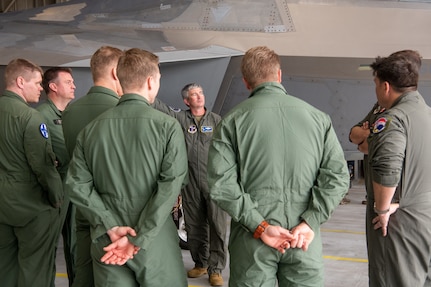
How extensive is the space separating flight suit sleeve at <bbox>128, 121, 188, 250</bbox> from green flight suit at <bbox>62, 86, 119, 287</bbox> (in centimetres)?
77

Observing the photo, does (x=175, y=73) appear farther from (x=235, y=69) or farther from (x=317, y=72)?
(x=317, y=72)

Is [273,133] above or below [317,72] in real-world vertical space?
above

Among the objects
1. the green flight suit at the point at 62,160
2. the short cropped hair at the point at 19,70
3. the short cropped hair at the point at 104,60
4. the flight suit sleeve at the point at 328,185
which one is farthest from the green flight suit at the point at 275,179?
the green flight suit at the point at 62,160

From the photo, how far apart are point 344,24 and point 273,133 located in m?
4.26

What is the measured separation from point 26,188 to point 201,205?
1.96 meters

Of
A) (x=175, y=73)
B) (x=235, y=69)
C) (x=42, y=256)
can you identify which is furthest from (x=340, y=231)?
(x=42, y=256)

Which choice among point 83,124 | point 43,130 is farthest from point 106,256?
point 43,130

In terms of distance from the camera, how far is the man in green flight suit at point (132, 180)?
266cm

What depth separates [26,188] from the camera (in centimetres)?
384

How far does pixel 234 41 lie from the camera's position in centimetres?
651

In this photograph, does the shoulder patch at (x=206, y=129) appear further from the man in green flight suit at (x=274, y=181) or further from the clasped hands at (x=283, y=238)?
the clasped hands at (x=283, y=238)

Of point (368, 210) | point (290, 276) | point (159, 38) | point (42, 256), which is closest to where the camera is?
point (290, 276)

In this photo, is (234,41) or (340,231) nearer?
(234,41)

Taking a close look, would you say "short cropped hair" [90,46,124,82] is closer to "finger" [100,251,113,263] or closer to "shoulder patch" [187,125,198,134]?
"finger" [100,251,113,263]
